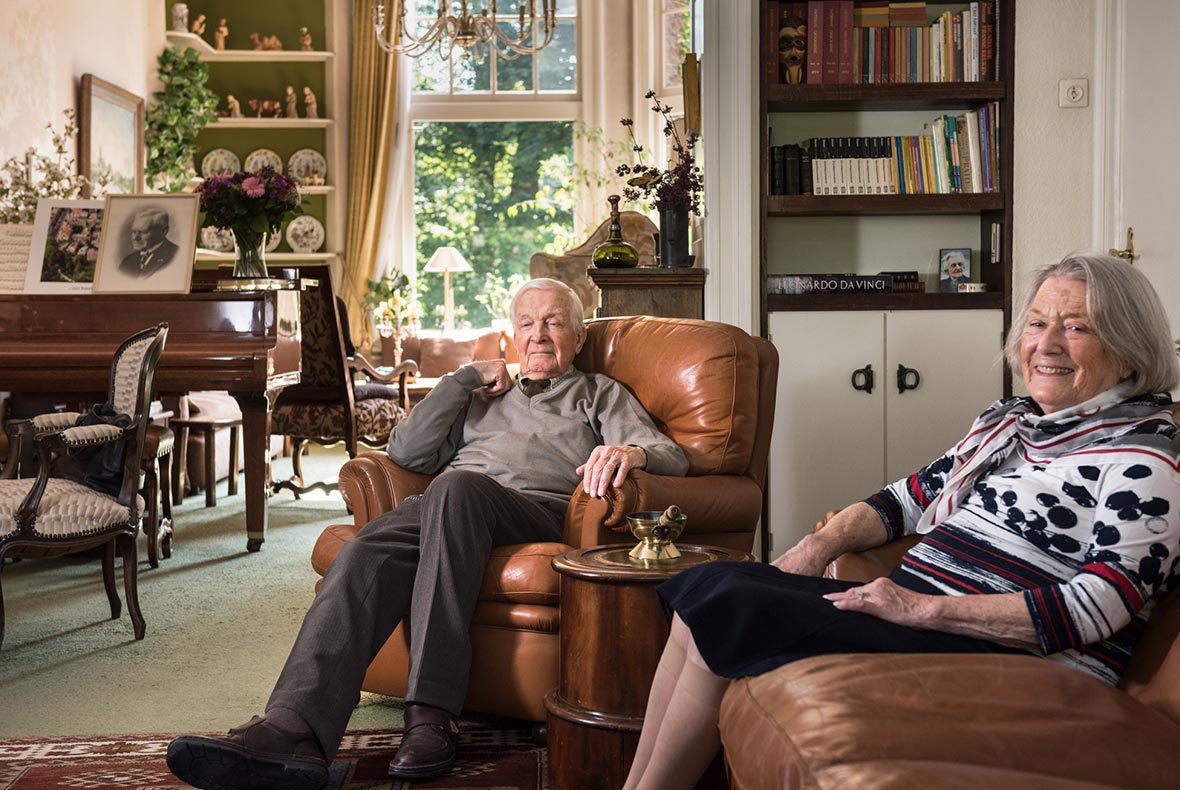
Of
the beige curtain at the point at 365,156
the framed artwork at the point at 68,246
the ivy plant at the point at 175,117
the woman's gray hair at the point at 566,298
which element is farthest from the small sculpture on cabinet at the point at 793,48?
the beige curtain at the point at 365,156

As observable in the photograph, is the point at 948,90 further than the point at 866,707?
Yes

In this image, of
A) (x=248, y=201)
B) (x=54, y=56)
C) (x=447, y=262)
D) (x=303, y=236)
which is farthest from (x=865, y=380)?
(x=303, y=236)

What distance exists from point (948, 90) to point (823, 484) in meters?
1.35

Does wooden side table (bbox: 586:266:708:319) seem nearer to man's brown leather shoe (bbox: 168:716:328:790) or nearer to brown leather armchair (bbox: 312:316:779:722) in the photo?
brown leather armchair (bbox: 312:316:779:722)

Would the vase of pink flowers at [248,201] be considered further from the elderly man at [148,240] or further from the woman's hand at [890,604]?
the woman's hand at [890,604]

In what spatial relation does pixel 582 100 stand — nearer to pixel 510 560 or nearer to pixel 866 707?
pixel 510 560

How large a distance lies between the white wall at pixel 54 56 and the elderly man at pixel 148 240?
4.39 feet

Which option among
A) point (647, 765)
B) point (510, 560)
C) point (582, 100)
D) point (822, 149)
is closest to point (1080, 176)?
point (822, 149)

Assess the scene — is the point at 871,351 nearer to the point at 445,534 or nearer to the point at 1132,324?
the point at 445,534

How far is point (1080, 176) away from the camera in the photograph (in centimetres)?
403

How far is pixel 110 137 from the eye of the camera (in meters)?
6.79

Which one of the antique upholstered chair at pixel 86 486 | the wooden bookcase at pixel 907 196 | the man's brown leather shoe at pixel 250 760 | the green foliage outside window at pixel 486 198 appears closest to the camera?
the man's brown leather shoe at pixel 250 760

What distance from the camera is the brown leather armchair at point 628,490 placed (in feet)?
8.20

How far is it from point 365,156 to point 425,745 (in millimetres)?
6911
